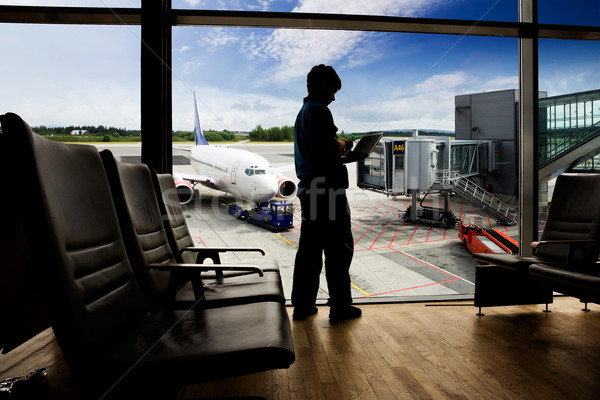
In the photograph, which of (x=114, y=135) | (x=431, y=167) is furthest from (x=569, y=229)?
(x=431, y=167)

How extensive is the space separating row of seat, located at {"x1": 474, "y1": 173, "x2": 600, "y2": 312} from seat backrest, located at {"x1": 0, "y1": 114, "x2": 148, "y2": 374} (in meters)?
2.11

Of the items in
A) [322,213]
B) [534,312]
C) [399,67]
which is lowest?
[534,312]

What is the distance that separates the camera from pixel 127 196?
1320 millimetres

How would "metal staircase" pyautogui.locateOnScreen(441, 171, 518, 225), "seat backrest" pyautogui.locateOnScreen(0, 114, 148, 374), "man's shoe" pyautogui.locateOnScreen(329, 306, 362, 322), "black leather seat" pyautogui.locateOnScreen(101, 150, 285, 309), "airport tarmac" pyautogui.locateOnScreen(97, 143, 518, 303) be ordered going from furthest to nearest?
"metal staircase" pyautogui.locateOnScreen(441, 171, 518, 225) → "airport tarmac" pyautogui.locateOnScreen(97, 143, 518, 303) → "man's shoe" pyautogui.locateOnScreen(329, 306, 362, 322) → "black leather seat" pyautogui.locateOnScreen(101, 150, 285, 309) → "seat backrest" pyautogui.locateOnScreen(0, 114, 148, 374)

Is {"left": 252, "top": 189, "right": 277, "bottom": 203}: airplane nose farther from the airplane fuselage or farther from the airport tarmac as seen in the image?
the airport tarmac

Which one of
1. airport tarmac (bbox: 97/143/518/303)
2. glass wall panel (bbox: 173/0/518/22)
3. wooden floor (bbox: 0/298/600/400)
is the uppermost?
glass wall panel (bbox: 173/0/518/22)

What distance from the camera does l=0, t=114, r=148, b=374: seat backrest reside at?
73 centimetres

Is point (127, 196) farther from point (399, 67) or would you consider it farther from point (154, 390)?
point (399, 67)

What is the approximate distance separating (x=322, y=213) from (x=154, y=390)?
1.39 m

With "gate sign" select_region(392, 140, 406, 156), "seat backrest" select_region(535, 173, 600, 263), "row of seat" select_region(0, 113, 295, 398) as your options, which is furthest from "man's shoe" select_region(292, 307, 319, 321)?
"gate sign" select_region(392, 140, 406, 156)

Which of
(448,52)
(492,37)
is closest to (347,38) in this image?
(448,52)

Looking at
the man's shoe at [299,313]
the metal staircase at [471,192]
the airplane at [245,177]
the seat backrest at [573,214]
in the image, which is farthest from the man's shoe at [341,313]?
the airplane at [245,177]

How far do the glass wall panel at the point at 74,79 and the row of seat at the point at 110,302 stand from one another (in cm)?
151

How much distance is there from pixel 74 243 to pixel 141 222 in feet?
1.83
